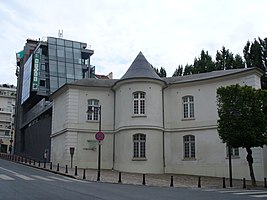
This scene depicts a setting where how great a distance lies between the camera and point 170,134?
1284 inches

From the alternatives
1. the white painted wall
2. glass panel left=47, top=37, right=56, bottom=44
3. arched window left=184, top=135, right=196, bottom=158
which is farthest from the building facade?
arched window left=184, top=135, right=196, bottom=158

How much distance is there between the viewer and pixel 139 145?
3078cm

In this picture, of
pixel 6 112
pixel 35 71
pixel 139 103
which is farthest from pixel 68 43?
pixel 6 112

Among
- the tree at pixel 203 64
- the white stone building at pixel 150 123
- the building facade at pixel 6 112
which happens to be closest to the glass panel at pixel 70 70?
the tree at pixel 203 64

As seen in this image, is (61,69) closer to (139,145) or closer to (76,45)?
(76,45)

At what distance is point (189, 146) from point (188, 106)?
11.6 feet

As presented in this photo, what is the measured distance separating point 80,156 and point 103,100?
5606 mm

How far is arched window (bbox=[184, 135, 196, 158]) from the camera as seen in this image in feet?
104

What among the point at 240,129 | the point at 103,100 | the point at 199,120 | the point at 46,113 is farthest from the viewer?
the point at 46,113

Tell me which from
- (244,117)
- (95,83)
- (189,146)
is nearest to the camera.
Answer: (244,117)

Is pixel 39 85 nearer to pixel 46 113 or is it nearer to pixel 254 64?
pixel 46 113

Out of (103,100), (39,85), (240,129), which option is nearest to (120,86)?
(103,100)

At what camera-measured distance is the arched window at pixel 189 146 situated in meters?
31.7

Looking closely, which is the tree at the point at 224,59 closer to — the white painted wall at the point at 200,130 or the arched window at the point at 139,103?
the white painted wall at the point at 200,130
